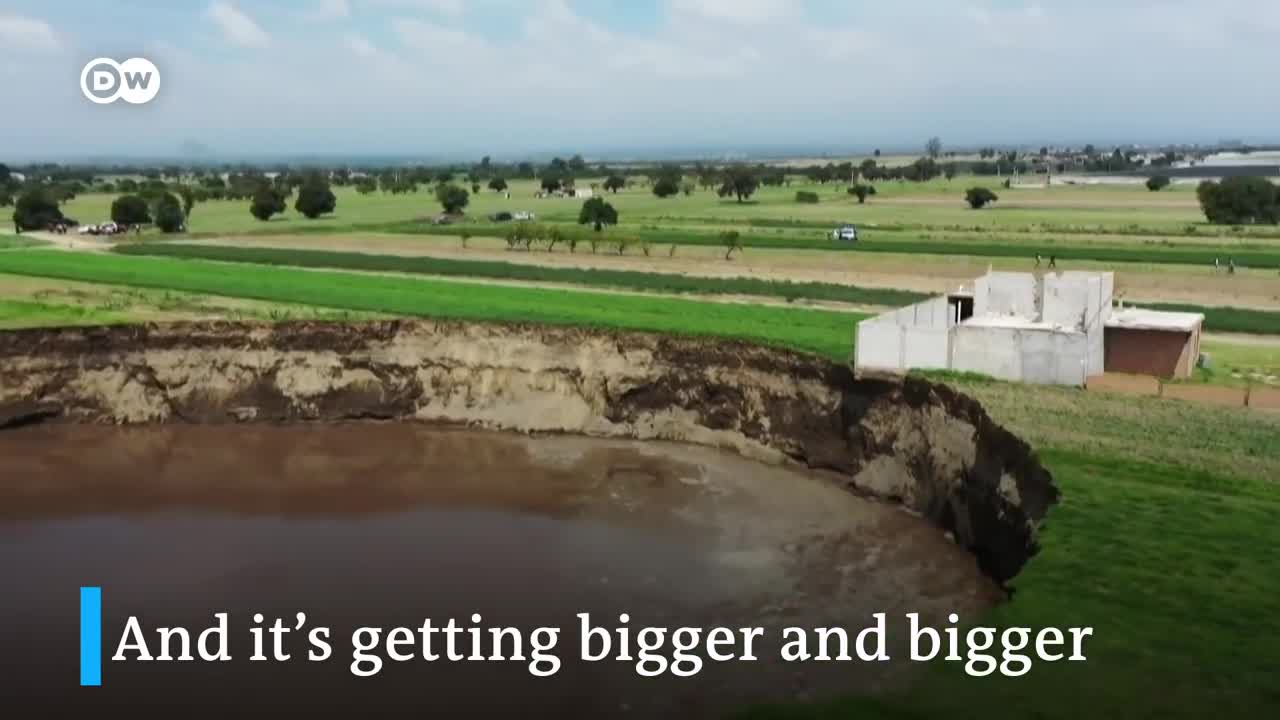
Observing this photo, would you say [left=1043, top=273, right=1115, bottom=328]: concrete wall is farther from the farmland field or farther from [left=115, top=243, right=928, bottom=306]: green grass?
[left=115, top=243, right=928, bottom=306]: green grass

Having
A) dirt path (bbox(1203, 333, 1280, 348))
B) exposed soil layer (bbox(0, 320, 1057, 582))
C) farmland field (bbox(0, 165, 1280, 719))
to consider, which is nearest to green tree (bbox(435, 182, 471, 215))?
farmland field (bbox(0, 165, 1280, 719))

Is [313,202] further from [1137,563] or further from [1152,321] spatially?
[1137,563]

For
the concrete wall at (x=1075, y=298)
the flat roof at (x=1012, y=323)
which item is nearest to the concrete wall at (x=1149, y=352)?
the concrete wall at (x=1075, y=298)

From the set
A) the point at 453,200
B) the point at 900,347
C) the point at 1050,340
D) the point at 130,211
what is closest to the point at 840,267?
the point at 900,347

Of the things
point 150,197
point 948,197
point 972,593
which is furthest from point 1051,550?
point 948,197

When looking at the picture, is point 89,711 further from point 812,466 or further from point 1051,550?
point 812,466

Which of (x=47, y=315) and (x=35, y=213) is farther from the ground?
(x=35, y=213)

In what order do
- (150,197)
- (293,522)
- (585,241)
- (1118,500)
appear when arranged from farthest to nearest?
(150,197)
(585,241)
(293,522)
(1118,500)
